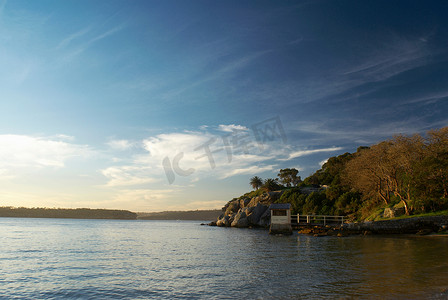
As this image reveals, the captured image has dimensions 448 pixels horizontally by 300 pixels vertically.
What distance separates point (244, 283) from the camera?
49.1ft

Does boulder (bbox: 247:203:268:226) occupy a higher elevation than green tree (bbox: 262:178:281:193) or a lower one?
lower

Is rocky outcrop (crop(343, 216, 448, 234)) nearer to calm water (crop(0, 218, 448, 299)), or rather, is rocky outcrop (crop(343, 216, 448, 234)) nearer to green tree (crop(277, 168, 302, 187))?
calm water (crop(0, 218, 448, 299))

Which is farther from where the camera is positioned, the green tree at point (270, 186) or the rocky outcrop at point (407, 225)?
the green tree at point (270, 186)

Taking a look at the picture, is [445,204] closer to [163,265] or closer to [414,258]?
[414,258]

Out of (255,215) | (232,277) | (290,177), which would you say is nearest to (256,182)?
(290,177)

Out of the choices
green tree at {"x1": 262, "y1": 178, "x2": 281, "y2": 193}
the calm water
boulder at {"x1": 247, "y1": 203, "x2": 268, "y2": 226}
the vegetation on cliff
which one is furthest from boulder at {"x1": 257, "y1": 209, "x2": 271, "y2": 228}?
the calm water

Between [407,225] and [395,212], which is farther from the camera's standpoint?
[395,212]

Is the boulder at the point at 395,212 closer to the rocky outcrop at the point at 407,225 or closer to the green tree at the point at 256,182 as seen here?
the rocky outcrop at the point at 407,225

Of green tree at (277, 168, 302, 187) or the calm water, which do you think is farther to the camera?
green tree at (277, 168, 302, 187)

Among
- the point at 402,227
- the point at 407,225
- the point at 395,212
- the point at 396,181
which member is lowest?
the point at 402,227

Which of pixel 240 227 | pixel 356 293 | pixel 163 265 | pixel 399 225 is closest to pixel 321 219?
pixel 399 225

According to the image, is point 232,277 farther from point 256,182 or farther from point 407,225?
point 256,182

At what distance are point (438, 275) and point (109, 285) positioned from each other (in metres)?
16.8

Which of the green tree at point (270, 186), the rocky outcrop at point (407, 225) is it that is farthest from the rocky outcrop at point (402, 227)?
the green tree at point (270, 186)
